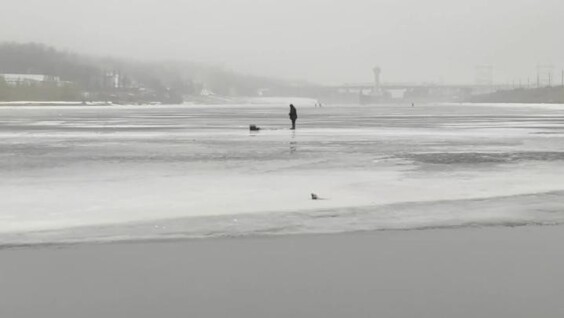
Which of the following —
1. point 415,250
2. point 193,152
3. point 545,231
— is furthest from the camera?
point 193,152

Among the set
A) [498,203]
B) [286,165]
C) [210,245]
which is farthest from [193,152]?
[210,245]

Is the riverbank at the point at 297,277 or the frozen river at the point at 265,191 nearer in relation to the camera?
the riverbank at the point at 297,277

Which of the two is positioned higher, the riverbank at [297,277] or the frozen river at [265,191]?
the frozen river at [265,191]

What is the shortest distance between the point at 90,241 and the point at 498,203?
7.45m

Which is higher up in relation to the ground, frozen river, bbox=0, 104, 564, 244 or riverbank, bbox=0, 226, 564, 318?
frozen river, bbox=0, 104, 564, 244

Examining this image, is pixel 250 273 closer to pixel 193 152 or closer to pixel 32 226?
pixel 32 226

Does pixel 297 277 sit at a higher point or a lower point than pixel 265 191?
lower

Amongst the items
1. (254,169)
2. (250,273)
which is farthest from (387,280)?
(254,169)

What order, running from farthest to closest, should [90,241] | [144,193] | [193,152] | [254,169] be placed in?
[193,152] < [254,169] < [144,193] < [90,241]

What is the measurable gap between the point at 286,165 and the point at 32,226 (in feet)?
33.8

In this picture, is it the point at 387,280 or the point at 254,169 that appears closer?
the point at 387,280

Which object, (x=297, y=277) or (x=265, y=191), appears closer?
(x=297, y=277)

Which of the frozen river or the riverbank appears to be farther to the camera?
the frozen river

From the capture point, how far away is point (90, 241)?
28.7 ft
